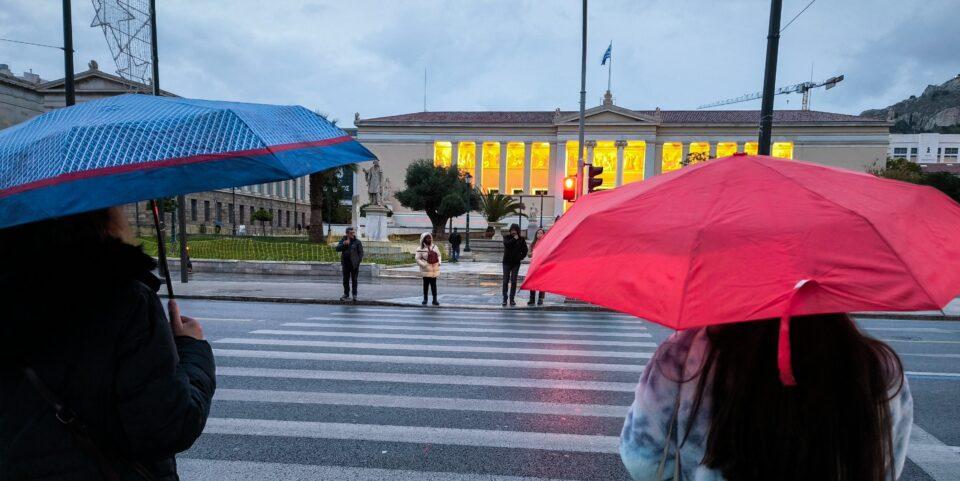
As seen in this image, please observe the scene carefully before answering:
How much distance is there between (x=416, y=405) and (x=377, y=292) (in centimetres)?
1079

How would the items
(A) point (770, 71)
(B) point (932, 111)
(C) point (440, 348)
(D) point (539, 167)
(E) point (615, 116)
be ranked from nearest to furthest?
(A) point (770, 71) < (C) point (440, 348) < (E) point (615, 116) < (D) point (539, 167) < (B) point (932, 111)

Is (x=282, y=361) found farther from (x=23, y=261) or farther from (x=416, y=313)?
(x=23, y=261)

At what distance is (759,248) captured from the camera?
4.06ft

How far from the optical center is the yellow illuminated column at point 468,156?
65.6 m

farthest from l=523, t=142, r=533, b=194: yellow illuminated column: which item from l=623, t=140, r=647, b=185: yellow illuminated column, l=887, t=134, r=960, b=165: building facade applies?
l=887, t=134, r=960, b=165: building facade

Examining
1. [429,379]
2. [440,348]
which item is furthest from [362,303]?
[429,379]

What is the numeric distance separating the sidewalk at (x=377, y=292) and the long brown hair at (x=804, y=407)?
38.3ft

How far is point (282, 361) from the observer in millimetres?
6801

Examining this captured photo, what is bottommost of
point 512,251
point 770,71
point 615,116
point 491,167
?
point 512,251

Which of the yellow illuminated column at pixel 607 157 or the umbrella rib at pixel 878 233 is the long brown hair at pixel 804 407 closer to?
the umbrella rib at pixel 878 233

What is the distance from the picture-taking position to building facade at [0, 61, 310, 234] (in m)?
16.8

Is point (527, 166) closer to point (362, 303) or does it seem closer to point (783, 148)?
point (783, 148)

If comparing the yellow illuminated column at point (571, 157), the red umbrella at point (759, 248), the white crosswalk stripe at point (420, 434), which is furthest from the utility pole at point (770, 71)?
the yellow illuminated column at point (571, 157)

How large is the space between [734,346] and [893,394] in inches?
17.5
